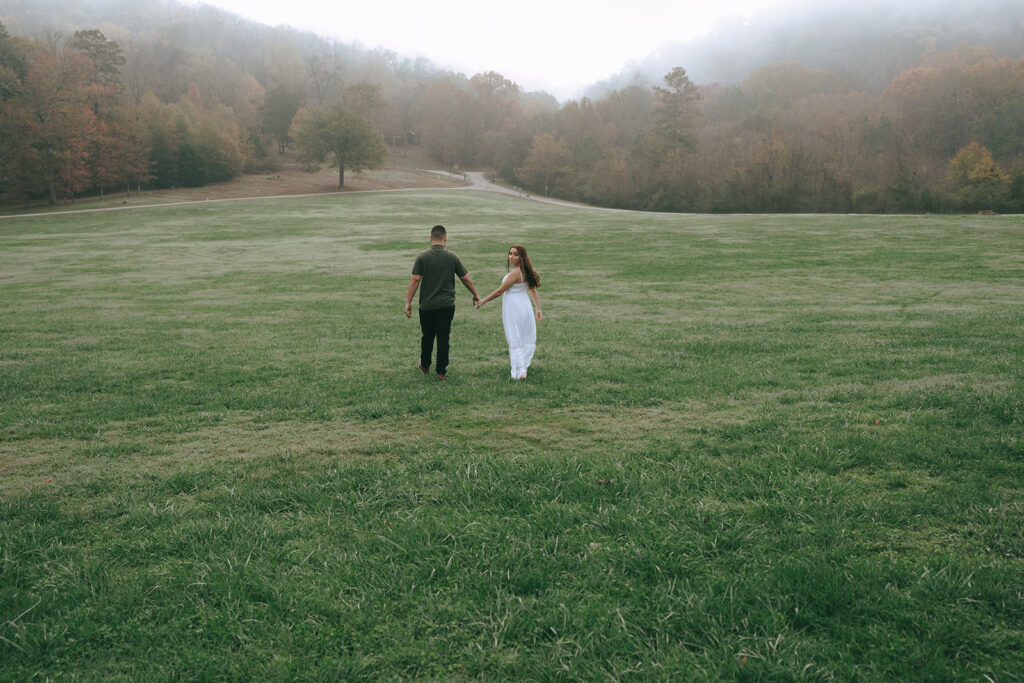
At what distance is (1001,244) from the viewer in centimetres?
2644

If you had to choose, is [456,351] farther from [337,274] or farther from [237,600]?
[337,274]

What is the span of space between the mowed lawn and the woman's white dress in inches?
17.1

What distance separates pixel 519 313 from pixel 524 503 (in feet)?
15.6

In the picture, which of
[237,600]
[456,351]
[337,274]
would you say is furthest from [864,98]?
[237,600]

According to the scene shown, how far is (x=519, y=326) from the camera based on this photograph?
9648mm

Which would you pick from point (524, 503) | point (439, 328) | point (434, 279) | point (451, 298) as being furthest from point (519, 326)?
point (524, 503)

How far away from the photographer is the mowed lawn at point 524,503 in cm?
354

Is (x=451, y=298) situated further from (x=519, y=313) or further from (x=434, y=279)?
(x=519, y=313)

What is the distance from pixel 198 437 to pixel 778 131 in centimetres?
9795

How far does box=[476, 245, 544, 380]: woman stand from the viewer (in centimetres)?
961

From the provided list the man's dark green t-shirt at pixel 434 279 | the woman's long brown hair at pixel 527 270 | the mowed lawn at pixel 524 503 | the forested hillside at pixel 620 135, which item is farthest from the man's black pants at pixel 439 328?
the forested hillside at pixel 620 135

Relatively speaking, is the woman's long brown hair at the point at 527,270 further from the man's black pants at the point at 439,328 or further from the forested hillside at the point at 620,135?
the forested hillside at the point at 620,135

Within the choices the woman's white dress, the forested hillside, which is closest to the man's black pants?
the woman's white dress

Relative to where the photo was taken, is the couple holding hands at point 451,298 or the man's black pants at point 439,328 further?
the man's black pants at point 439,328
